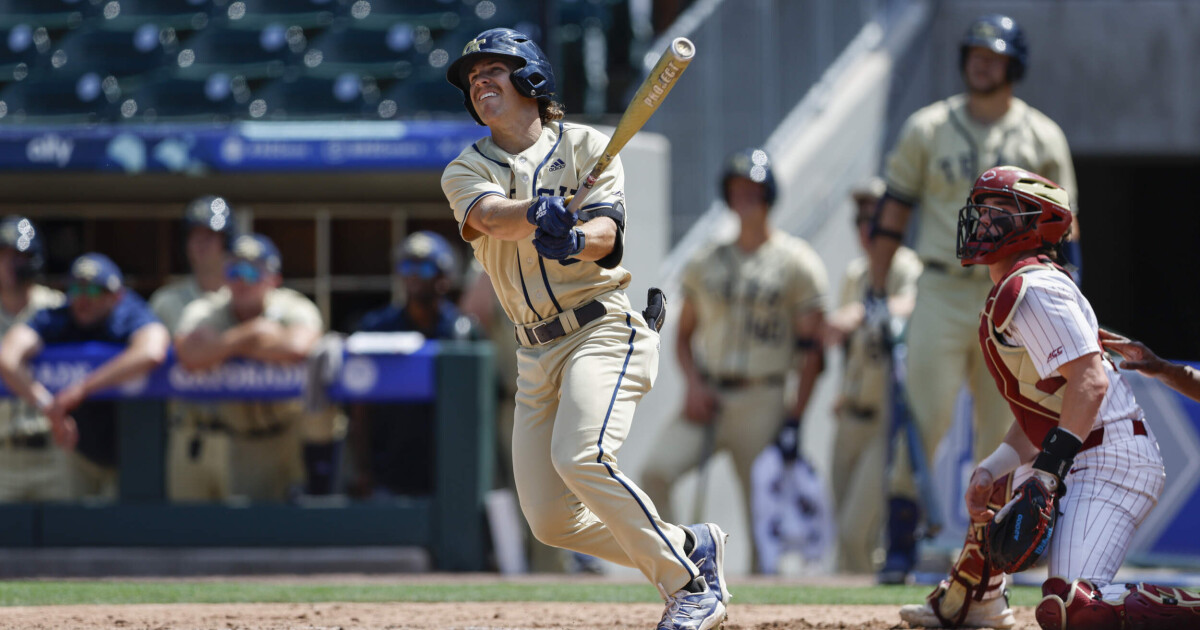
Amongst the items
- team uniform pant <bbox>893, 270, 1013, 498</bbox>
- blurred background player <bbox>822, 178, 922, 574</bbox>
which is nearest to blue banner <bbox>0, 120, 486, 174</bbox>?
blurred background player <bbox>822, 178, 922, 574</bbox>

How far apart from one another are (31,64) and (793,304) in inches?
275

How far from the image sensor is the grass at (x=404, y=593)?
5383mm

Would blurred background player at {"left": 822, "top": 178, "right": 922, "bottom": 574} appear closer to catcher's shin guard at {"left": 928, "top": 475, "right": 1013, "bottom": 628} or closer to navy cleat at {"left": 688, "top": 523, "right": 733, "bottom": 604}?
catcher's shin guard at {"left": 928, "top": 475, "right": 1013, "bottom": 628}

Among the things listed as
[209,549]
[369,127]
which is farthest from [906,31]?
[209,549]

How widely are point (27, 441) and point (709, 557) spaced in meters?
4.25

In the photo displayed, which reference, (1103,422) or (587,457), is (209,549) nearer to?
(587,457)

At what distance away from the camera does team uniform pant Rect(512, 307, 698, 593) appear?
3.90 m

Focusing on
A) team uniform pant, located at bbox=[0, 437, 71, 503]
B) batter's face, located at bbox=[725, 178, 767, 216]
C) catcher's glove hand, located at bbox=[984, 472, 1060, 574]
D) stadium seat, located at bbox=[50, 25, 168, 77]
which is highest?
stadium seat, located at bbox=[50, 25, 168, 77]

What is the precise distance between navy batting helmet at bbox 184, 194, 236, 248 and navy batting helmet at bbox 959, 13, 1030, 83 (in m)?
3.64

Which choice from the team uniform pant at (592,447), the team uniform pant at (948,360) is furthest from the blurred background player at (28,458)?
the team uniform pant at (948,360)

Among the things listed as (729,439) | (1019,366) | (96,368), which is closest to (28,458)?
(96,368)

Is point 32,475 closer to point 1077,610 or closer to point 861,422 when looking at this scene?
point 861,422

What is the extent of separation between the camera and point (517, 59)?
13.6 ft

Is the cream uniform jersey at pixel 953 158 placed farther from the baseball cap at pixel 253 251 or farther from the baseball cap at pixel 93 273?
the baseball cap at pixel 93 273
